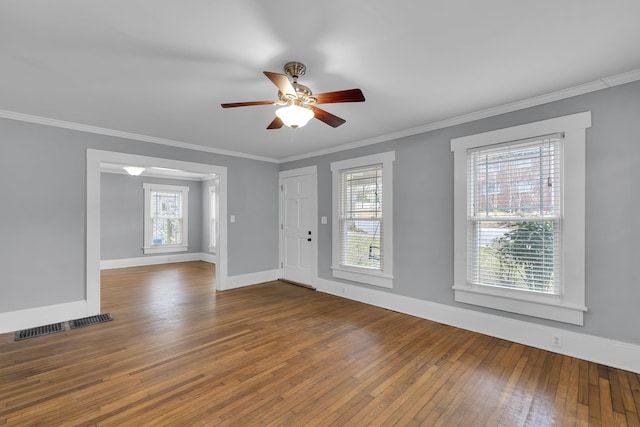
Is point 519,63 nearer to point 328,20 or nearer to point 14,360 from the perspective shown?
point 328,20

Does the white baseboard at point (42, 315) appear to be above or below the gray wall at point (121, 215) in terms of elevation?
below

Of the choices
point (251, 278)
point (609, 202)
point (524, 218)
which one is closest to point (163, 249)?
point (251, 278)

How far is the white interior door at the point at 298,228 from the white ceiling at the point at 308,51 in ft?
7.67

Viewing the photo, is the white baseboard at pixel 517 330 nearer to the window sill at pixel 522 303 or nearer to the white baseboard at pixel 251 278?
the window sill at pixel 522 303

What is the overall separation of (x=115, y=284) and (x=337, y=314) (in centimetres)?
449

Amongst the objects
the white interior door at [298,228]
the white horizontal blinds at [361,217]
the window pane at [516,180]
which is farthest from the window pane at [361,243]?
the window pane at [516,180]

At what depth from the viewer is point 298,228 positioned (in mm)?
5621

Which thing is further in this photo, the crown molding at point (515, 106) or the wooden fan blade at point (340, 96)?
the crown molding at point (515, 106)

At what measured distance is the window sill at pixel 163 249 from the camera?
7.69 meters

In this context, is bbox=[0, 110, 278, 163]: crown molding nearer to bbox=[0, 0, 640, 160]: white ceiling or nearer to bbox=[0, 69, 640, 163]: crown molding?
bbox=[0, 69, 640, 163]: crown molding

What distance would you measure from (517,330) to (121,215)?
841 cm

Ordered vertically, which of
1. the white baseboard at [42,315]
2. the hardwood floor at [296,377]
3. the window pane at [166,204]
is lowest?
the hardwood floor at [296,377]

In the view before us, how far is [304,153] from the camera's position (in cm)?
540

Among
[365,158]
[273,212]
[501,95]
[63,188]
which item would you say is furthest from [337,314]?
[63,188]
